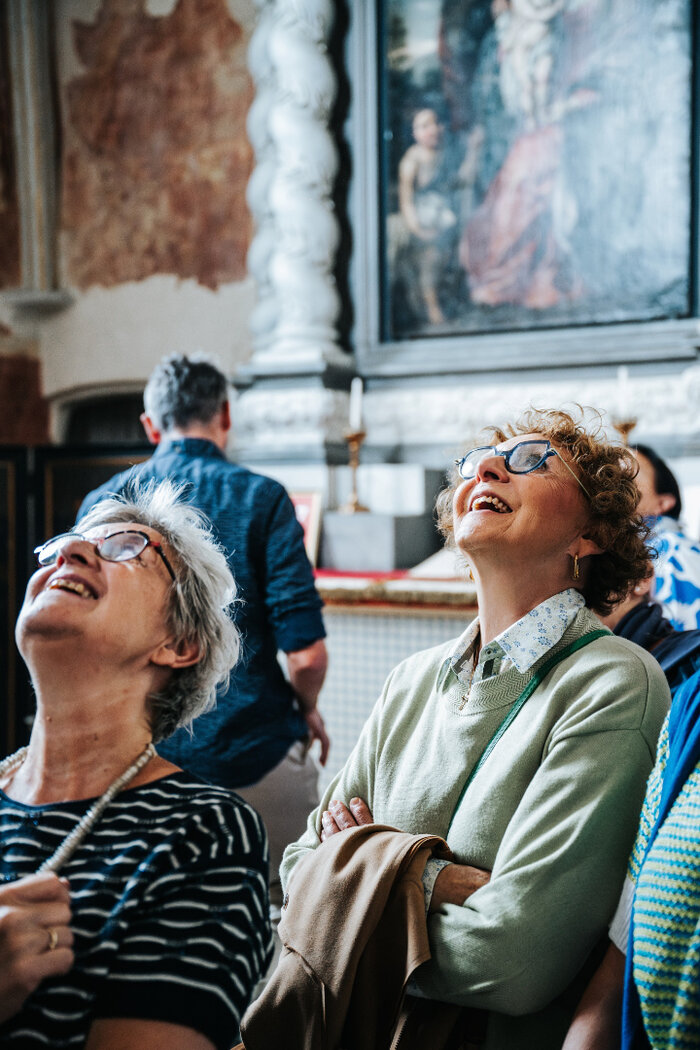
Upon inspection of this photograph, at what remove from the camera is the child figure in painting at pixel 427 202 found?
5.84 metres

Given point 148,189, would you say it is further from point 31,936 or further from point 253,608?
point 31,936

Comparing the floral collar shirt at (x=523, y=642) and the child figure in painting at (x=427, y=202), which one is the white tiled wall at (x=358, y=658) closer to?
the child figure in painting at (x=427, y=202)

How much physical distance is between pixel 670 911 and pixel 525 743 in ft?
1.13

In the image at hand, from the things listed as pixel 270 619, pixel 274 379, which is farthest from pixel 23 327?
pixel 270 619

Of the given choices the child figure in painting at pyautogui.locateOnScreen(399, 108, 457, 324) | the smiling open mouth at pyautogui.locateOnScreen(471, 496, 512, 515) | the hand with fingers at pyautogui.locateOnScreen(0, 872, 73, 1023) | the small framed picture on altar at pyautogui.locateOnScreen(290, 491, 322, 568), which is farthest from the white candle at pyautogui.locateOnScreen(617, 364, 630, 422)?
the hand with fingers at pyautogui.locateOnScreen(0, 872, 73, 1023)

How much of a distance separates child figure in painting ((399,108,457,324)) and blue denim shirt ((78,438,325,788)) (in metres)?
3.28

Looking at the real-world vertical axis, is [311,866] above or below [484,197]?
below

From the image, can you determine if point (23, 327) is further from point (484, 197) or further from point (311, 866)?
point (311, 866)

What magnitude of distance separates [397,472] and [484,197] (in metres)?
1.62

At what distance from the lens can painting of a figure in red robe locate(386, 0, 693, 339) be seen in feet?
17.4

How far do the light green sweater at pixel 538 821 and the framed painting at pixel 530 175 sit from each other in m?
4.02

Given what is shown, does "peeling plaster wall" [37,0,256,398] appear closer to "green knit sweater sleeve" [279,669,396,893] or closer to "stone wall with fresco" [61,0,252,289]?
"stone wall with fresco" [61,0,252,289]

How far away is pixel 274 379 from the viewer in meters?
5.85

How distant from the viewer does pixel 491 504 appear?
1.87 m
